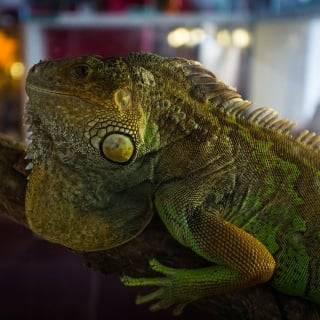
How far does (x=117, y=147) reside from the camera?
138 cm

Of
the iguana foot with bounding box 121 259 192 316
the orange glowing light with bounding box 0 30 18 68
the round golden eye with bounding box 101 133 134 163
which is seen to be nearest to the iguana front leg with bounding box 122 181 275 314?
the iguana foot with bounding box 121 259 192 316

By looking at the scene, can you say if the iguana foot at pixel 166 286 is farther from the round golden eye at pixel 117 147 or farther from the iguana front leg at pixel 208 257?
the round golden eye at pixel 117 147

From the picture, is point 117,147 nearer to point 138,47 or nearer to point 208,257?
point 208,257

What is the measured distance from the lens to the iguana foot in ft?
4.79

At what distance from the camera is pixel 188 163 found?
1488 mm

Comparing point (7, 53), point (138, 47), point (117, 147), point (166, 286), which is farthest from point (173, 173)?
point (7, 53)

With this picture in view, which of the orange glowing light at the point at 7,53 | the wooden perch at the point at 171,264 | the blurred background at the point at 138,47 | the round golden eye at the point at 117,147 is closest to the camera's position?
the round golden eye at the point at 117,147

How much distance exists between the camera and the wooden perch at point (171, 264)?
1.53 meters

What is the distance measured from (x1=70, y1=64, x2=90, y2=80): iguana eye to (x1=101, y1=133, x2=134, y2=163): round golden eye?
0.58ft

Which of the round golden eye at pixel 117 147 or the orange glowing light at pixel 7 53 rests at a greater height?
the round golden eye at pixel 117 147

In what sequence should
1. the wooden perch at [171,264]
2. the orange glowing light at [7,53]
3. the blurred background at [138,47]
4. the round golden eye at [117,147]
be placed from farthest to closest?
the orange glowing light at [7,53]
the blurred background at [138,47]
the wooden perch at [171,264]
the round golden eye at [117,147]

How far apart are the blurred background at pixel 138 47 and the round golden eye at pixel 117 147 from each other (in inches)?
50.0

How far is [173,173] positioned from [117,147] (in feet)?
0.66

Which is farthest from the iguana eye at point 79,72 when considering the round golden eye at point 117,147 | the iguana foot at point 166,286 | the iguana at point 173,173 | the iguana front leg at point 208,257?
the iguana foot at point 166,286
